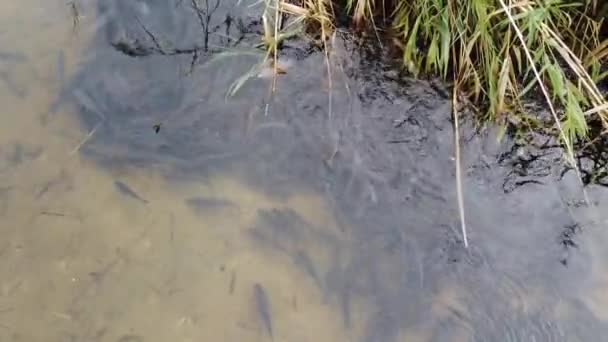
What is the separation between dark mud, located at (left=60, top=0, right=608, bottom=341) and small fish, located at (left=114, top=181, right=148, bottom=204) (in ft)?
0.30

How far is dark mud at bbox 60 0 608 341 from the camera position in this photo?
257 centimetres

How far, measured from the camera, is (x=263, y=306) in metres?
2.56

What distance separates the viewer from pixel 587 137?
9.28 ft

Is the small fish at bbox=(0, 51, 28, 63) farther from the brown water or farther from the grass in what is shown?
the grass

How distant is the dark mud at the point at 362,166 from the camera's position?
8.43ft

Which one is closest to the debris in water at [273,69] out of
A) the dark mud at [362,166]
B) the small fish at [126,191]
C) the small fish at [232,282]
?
the dark mud at [362,166]

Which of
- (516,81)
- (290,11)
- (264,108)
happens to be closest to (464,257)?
(516,81)

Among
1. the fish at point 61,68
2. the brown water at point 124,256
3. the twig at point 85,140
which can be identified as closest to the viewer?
the brown water at point 124,256

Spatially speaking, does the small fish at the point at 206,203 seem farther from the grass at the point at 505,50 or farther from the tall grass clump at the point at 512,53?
the tall grass clump at the point at 512,53

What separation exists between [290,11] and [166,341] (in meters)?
1.38

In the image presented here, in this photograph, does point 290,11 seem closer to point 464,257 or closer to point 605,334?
point 464,257

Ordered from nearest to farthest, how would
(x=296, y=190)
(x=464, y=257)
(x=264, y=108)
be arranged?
(x=464, y=257) → (x=296, y=190) → (x=264, y=108)

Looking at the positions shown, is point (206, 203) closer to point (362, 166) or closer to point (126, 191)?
point (126, 191)

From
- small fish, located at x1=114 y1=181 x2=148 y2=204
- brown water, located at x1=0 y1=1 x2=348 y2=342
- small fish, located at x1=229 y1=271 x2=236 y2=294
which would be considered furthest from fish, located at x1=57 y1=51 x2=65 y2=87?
small fish, located at x1=229 y1=271 x2=236 y2=294
